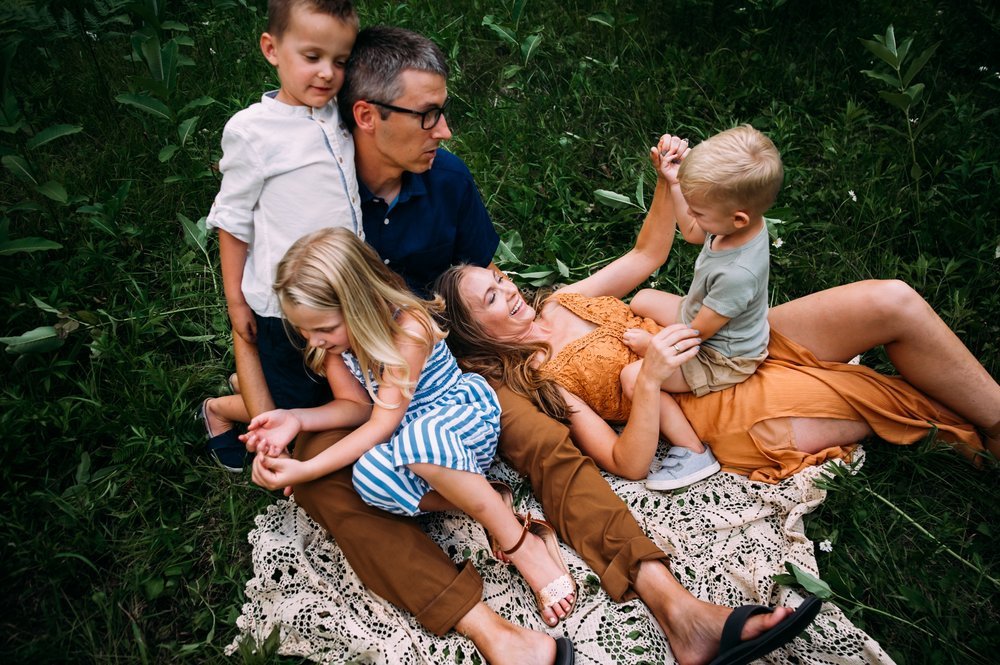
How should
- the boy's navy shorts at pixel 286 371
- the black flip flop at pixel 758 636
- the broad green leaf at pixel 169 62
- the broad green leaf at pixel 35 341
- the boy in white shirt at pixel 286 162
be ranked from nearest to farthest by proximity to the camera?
1. the black flip flop at pixel 758 636
2. the boy in white shirt at pixel 286 162
3. the boy's navy shorts at pixel 286 371
4. the broad green leaf at pixel 35 341
5. the broad green leaf at pixel 169 62

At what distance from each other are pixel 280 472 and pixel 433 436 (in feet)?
1.87

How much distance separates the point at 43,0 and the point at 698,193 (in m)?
4.01

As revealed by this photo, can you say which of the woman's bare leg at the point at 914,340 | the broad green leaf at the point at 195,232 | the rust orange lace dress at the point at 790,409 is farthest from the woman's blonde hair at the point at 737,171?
the broad green leaf at the point at 195,232

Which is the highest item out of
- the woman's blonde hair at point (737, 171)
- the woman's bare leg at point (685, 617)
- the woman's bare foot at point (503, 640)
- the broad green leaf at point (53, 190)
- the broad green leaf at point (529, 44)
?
the woman's blonde hair at point (737, 171)

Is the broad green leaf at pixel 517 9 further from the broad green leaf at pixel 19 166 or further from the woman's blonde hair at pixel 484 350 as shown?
the broad green leaf at pixel 19 166

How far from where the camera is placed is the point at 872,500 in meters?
2.89

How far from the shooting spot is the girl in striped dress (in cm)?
257

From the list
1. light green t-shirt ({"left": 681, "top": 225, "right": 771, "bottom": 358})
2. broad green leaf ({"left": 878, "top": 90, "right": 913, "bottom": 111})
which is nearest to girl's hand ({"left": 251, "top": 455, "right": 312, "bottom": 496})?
light green t-shirt ({"left": 681, "top": 225, "right": 771, "bottom": 358})

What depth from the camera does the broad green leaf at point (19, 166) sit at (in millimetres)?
3518

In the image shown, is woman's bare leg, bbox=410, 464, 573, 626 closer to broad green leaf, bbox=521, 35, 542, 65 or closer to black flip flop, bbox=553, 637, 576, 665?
black flip flop, bbox=553, 637, 576, 665

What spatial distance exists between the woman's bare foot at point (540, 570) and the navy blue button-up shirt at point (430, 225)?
3.99 ft

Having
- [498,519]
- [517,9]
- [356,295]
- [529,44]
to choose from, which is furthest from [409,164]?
[517,9]

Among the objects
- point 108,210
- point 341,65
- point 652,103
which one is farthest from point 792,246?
point 108,210

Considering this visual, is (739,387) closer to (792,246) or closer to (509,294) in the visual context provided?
(509,294)
